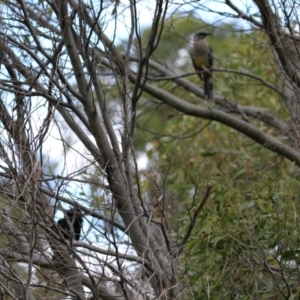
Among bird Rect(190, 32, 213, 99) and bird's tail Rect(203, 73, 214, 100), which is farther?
bird Rect(190, 32, 213, 99)

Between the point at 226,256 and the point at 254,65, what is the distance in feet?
18.6

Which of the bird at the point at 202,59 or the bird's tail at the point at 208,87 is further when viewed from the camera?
the bird at the point at 202,59

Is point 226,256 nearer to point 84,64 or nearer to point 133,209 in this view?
point 133,209

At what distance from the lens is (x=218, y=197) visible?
6.63 m

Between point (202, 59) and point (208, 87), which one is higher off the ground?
point (202, 59)

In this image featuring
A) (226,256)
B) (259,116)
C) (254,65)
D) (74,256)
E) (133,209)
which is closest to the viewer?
(74,256)

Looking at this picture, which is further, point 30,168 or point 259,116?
point 259,116

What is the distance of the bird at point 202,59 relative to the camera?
915 cm

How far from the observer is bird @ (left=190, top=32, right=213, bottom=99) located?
915cm

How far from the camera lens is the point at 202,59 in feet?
33.8

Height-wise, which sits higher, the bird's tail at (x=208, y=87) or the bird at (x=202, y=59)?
the bird at (x=202, y=59)

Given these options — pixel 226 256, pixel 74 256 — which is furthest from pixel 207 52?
pixel 74 256

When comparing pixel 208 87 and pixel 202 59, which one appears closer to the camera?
pixel 208 87

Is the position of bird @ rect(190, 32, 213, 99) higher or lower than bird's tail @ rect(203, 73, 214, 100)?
higher
